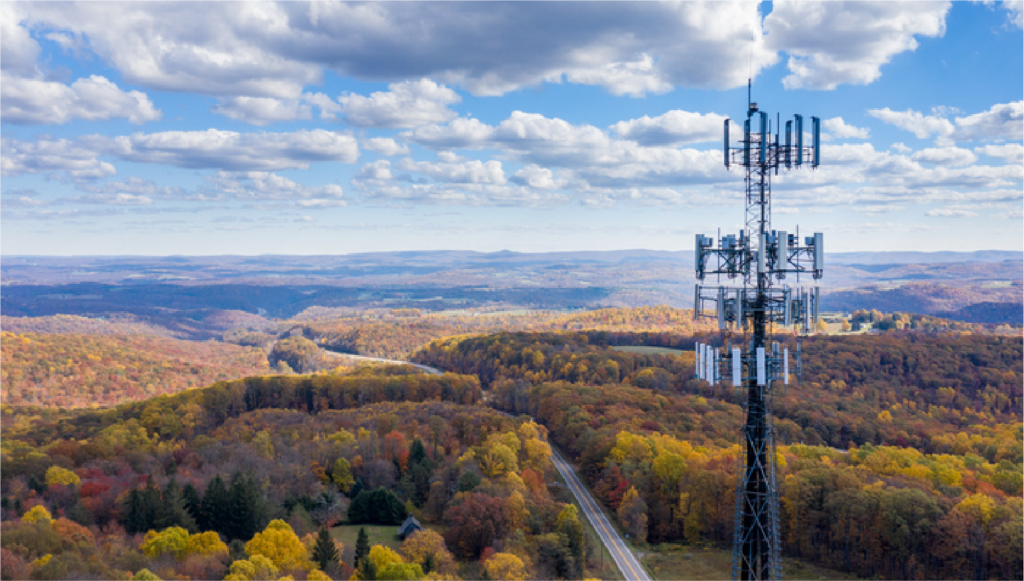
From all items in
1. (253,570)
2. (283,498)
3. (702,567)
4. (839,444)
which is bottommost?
(839,444)

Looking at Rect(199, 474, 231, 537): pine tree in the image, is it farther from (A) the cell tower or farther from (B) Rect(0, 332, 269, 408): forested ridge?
(B) Rect(0, 332, 269, 408): forested ridge

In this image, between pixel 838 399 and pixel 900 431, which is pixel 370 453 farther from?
pixel 838 399

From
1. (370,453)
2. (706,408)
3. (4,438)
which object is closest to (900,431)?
(706,408)

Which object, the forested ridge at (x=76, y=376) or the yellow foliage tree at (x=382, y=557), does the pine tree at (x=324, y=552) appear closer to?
the yellow foliage tree at (x=382, y=557)

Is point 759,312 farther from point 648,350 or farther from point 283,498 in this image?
point 648,350

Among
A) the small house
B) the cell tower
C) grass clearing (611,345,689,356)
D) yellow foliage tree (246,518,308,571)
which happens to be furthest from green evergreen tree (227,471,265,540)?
grass clearing (611,345,689,356)

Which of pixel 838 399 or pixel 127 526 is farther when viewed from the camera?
pixel 838 399

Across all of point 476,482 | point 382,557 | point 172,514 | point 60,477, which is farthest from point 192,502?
point 476,482
